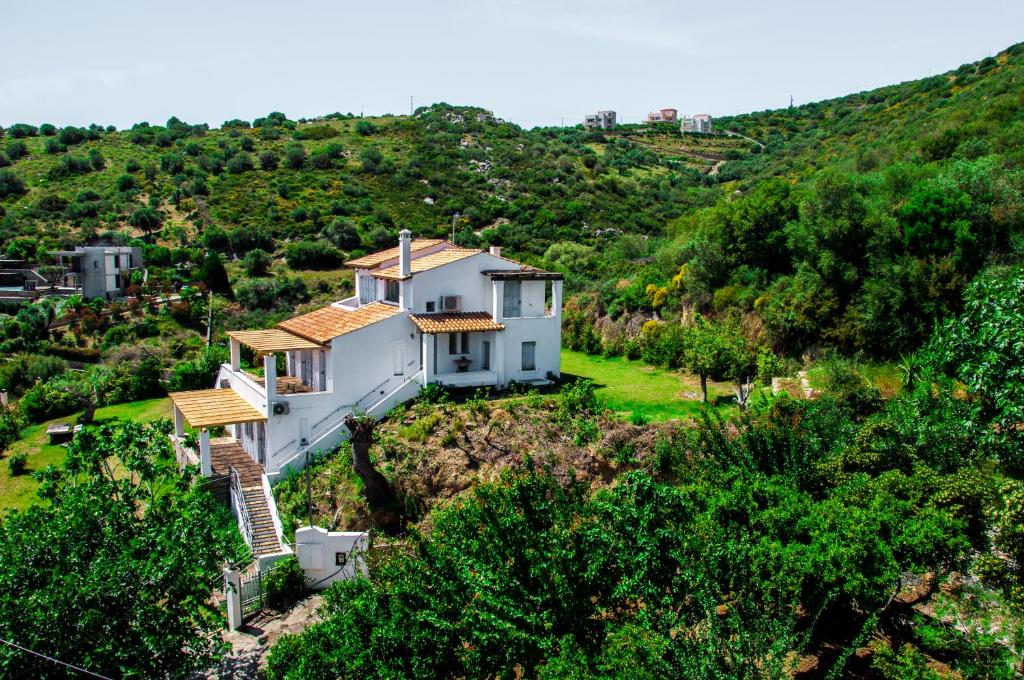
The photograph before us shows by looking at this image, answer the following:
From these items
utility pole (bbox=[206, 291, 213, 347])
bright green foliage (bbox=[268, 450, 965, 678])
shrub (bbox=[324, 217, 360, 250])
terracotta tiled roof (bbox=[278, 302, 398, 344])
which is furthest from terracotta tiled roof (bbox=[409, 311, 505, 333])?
shrub (bbox=[324, 217, 360, 250])

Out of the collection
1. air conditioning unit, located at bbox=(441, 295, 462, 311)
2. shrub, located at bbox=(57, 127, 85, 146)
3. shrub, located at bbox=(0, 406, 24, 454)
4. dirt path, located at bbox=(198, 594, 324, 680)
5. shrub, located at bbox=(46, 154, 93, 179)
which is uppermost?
shrub, located at bbox=(57, 127, 85, 146)

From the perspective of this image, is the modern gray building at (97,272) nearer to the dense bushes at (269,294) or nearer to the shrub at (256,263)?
the shrub at (256,263)

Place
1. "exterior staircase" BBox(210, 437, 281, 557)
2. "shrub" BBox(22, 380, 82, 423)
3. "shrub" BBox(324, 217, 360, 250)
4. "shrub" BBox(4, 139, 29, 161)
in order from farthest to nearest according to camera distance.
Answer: "shrub" BBox(4, 139, 29, 161), "shrub" BBox(324, 217, 360, 250), "shrub" BBox(22, 380, 82, 423), "exterior staircase" BBox(210, 437, 281, 557)

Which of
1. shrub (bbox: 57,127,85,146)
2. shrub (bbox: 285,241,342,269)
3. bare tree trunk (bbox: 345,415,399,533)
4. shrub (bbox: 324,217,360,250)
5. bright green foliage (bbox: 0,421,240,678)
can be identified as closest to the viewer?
bright green foliage (bbox: 0,421,240,678)

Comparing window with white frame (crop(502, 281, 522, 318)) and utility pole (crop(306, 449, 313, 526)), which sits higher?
window with white frame (crop(502, 281, 522, 318))

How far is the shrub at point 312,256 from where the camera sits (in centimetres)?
6431

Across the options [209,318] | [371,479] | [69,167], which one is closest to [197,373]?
[209,318]

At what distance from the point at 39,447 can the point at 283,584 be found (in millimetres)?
22896

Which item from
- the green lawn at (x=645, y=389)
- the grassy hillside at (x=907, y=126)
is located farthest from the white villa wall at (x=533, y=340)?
the grassy hillside at (x=907, y=126)

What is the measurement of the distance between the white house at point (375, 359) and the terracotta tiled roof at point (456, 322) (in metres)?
0.05

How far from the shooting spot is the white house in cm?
2647

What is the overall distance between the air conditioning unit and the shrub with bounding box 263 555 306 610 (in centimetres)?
1247

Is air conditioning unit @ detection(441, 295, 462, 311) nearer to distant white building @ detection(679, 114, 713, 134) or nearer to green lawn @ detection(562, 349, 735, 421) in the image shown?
green lawn @ detection(562, 349, 735, 421)

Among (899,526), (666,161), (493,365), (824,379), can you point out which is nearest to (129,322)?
(493,365)
